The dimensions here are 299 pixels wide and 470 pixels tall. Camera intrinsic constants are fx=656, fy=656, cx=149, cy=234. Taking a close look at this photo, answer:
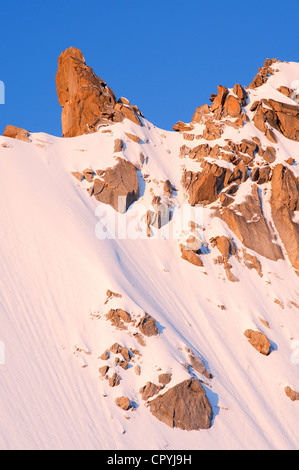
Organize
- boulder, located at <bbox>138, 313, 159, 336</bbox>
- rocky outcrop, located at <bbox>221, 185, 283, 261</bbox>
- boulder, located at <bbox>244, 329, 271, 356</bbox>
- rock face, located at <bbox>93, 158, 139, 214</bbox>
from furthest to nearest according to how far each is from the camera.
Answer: rocky outcrop, located at <bbox>221, 185, 283, 261</bbox> → rock face, located at <bbox>93, 158, 139, 214</bbox> → boulder, located at <bbox>244, 329, 271, 356</bbox> → boulder, located at <bbox>138, 313, 159, 336</bbox>

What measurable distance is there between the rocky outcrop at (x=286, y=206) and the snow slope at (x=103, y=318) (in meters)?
2.15

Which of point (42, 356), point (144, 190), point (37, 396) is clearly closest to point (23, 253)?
point (42, 356)

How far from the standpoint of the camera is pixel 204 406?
121ft

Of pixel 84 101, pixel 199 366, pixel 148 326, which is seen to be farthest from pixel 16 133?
pixel 199 366

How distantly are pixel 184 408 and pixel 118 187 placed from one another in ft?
71.1

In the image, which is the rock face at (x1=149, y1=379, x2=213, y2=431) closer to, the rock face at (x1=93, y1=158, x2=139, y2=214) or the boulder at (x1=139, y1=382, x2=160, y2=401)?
the boulder at (x1=139, y1=382, x2=160, y2=401)

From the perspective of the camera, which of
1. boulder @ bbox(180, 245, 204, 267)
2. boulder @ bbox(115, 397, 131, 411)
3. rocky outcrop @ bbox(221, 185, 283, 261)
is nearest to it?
boulder @ bbox(115, 397, 131, 411)

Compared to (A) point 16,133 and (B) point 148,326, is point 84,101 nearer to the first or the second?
(A) point 16,133

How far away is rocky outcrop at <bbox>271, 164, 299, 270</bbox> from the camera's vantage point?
174 feet

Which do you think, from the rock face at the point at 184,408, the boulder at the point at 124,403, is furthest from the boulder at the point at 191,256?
the boulder at the point at 124,403

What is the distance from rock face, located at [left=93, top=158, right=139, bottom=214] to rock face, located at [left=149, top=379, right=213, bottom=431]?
61.7 feet

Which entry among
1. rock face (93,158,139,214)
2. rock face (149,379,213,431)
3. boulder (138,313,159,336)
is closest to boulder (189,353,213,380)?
rock face (149,379,213,431)

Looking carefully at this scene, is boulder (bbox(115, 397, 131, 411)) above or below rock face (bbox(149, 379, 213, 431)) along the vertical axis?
above
